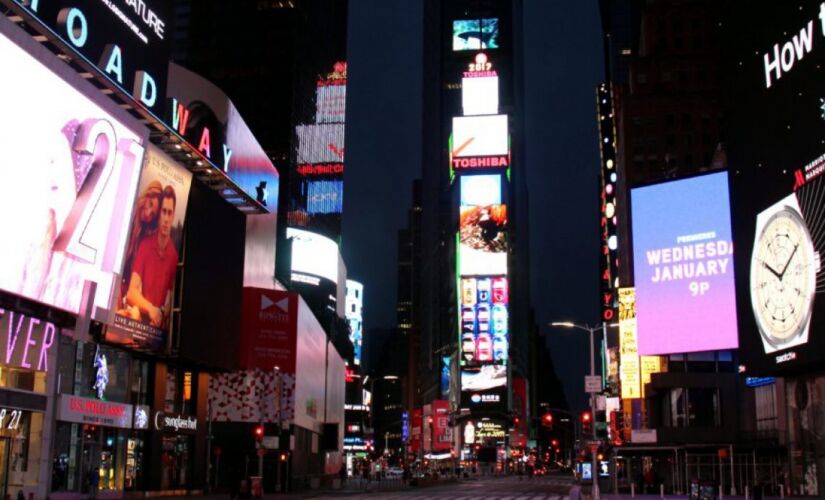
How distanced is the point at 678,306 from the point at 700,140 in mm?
71188

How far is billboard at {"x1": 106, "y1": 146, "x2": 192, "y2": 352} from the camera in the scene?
148 feet

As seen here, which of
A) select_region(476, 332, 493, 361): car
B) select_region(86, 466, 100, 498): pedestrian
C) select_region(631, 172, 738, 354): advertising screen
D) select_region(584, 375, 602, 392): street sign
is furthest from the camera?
select_region(476, 332, 493, 361): car

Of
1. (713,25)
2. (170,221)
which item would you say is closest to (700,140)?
(713,25)

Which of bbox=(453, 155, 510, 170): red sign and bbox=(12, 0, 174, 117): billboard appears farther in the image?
bbox=(453, 155, 510, 170): red sign

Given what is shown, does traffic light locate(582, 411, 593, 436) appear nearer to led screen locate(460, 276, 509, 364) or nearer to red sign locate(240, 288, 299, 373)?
red sign locate(240, 288, 299, 373)

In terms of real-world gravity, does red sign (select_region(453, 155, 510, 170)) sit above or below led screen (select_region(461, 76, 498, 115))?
below

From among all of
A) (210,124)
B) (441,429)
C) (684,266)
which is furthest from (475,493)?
(441,429)

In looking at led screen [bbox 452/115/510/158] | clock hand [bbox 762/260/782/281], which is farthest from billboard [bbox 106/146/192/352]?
led screen [bbox 452/115/510/158]

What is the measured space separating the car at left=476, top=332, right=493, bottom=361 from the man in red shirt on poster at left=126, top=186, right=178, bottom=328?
142m

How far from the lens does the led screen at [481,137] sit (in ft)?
620

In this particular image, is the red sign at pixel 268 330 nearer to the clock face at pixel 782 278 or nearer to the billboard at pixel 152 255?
the billboard at pixel 152 255

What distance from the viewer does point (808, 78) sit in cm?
4581

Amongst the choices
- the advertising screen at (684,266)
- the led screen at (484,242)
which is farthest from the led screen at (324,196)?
the advertising screen at (684,266)

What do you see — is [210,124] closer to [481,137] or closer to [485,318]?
[485,318]
